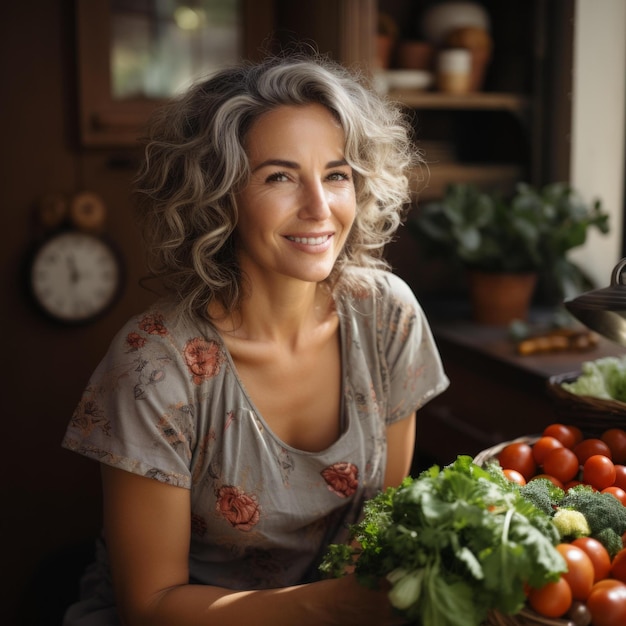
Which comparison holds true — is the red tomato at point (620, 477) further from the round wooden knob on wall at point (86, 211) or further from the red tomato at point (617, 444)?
the round wooden knob on wall at point (86, 211)

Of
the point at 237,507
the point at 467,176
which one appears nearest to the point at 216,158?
the point at 237,507

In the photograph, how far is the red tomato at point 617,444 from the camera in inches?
55.3

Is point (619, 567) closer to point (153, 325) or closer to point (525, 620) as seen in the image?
point (525, 620)

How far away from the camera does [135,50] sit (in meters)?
2.66

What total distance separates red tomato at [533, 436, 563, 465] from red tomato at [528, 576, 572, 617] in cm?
43

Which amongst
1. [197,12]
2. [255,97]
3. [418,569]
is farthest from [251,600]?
[197,12]

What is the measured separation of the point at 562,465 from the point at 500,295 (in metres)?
1.36

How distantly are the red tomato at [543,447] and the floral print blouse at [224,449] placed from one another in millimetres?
330

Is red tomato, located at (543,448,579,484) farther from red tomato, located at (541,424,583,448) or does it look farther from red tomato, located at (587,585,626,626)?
red tomato, located at (587,585,626,626)

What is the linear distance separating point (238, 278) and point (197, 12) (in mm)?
1577

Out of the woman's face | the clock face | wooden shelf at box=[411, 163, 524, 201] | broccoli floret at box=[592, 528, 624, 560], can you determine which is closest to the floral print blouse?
the woman's face

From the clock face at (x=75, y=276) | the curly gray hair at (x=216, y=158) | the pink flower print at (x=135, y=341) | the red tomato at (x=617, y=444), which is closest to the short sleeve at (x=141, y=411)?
the pink flower print at (x=135, y=341)

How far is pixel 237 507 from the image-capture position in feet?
4.71

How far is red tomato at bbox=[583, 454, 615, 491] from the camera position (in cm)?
126
